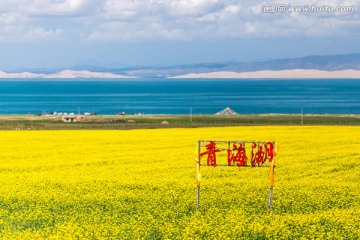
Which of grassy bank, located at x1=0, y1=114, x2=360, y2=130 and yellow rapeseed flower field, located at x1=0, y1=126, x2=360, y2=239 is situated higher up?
yellow rapeseed flower field, located at x1=0, y1=126, x2=360, y2=239

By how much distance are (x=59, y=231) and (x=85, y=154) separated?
45.2 feet

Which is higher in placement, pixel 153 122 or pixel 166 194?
pixel 166 194

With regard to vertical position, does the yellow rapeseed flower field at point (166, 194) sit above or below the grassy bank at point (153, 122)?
above

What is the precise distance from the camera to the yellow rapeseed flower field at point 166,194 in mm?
16141

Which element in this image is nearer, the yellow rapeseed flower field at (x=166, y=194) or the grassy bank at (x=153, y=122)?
the yellow rapeseed flower field at (x=166, y=194)

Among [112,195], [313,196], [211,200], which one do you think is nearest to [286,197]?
[313,196]

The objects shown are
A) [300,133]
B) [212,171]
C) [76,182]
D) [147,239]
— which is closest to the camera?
[147,239]

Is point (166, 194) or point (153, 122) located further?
point (153, 122)

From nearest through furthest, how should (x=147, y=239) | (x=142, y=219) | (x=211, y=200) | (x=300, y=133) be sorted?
1. (x=147, y=239)
2. (x=142, y=219)
3. (x=211, y=200)
4. (x=300, y=133)

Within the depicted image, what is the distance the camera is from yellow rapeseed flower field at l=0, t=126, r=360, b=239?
53.0ft

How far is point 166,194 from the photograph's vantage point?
2020cm

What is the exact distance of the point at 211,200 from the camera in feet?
64.3

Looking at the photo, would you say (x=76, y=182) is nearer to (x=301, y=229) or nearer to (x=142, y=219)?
(x=142, y=219)

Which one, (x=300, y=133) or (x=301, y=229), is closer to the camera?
(x=301, y=229)
